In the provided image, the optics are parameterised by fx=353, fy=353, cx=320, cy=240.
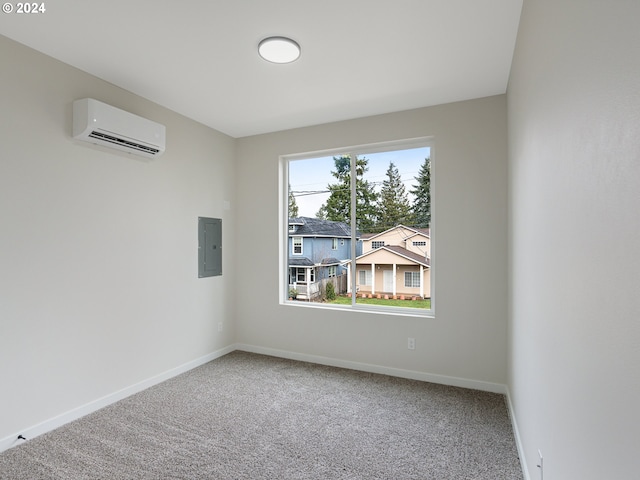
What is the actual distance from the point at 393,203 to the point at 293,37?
1.97 metres

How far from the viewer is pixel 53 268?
2631 millimetres

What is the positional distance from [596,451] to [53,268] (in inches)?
127

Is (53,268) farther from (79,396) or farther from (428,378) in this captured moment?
(428,378)

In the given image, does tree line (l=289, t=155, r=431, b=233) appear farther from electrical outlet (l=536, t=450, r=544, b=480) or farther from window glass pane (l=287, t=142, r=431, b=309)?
electrical outlet (l=536, t=450, r=544, b=480)

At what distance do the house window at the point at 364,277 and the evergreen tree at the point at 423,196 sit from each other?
776mm

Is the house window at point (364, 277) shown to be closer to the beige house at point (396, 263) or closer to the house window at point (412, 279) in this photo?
the beige house at point (396, 263)

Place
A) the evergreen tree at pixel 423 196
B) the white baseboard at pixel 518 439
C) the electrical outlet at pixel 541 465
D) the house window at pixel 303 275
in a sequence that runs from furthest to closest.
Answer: the house window at pixel 303 275 < the evergreen tree at pixel 423 196 < the white baseboard at pixel 518 439 < the electrical outlet at pixel 541 465

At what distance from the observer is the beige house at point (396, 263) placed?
367 cm

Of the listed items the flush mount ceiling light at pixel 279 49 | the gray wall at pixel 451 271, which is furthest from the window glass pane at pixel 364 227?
the flush mount ceiling light at pixel 279 49

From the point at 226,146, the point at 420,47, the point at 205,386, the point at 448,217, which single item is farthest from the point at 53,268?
the point at 448,217

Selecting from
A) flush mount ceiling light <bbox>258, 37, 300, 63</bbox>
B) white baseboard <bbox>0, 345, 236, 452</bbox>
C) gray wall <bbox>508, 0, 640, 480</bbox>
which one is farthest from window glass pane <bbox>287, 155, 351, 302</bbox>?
gray wall <bbox>508, 0, 640, 480</bbox>

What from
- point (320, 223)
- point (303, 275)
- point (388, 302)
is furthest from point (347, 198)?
point (388, 302)

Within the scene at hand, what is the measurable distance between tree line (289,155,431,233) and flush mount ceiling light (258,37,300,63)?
5.31 ft

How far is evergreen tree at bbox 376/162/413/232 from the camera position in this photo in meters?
3.74
